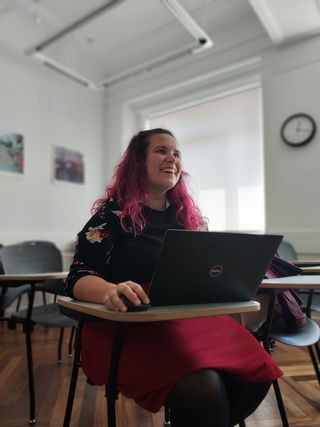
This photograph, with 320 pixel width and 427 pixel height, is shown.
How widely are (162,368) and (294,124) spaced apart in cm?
305

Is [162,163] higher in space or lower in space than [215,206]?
higher

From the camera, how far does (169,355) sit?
2.80 ft

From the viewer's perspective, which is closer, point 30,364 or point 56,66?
point 30,364

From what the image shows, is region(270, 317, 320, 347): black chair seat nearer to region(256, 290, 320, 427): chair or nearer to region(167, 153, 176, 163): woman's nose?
region(256, 290, 320, 427): chair

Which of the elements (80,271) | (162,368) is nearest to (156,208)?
(80,271)

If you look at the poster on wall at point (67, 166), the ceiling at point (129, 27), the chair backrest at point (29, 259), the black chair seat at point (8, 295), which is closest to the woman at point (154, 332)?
the chair backrest at point (29, 259)

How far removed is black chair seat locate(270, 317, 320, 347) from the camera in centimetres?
125

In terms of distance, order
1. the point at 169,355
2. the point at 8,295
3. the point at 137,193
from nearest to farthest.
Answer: the point at 169,355 → the point at 137,193 → the point at 8,295

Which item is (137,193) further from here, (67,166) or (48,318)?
(67,166)

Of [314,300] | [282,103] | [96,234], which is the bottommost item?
[314,300]

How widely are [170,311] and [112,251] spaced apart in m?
0.45

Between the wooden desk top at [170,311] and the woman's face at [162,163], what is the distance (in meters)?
0.59

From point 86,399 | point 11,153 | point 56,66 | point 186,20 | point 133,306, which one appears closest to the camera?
point 133,306

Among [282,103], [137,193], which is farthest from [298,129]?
[137,193]
